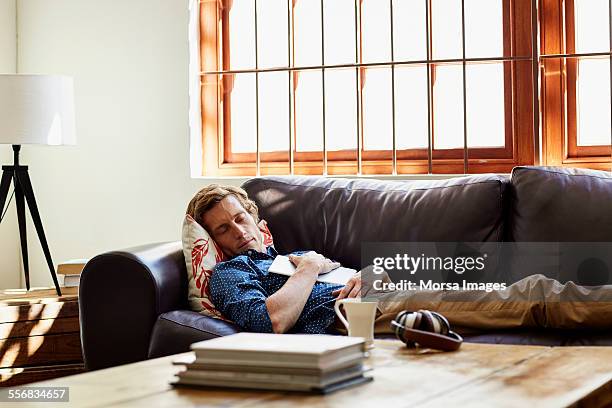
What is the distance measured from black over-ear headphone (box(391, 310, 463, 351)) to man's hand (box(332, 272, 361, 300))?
822 mm

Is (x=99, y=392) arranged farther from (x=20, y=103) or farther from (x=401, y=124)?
(x=401, y=124)

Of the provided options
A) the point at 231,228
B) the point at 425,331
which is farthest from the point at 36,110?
the point at 425,331

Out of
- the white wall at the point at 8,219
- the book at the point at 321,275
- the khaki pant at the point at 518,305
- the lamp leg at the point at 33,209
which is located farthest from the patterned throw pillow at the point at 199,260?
the white wall at the point at 8,219

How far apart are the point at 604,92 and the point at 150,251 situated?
6.14 ft

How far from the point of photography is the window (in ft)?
11.7

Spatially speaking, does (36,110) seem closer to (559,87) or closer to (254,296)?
(254,296)

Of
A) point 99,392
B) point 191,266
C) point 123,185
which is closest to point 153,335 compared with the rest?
point 191,266

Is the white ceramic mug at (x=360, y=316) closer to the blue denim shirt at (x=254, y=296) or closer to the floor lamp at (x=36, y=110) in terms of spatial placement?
the blue denim shirt at (x=254, y=296)

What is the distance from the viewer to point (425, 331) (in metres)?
1.85

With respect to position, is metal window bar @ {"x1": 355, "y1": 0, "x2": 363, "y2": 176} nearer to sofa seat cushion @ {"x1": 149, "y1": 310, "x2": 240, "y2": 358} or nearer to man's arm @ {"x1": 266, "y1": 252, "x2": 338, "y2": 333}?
man's arm @ {"x1": 266, "y1": 252, "x2": 338, "y2": 333}

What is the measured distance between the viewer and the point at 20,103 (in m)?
3.45

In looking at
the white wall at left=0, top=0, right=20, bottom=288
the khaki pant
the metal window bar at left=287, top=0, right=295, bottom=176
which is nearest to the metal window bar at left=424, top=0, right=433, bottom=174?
the metal window bar at left=287, top=0, right=295, bottom=176

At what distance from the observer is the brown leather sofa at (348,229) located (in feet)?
8.75

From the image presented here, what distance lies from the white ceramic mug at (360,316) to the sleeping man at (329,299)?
61 cm
